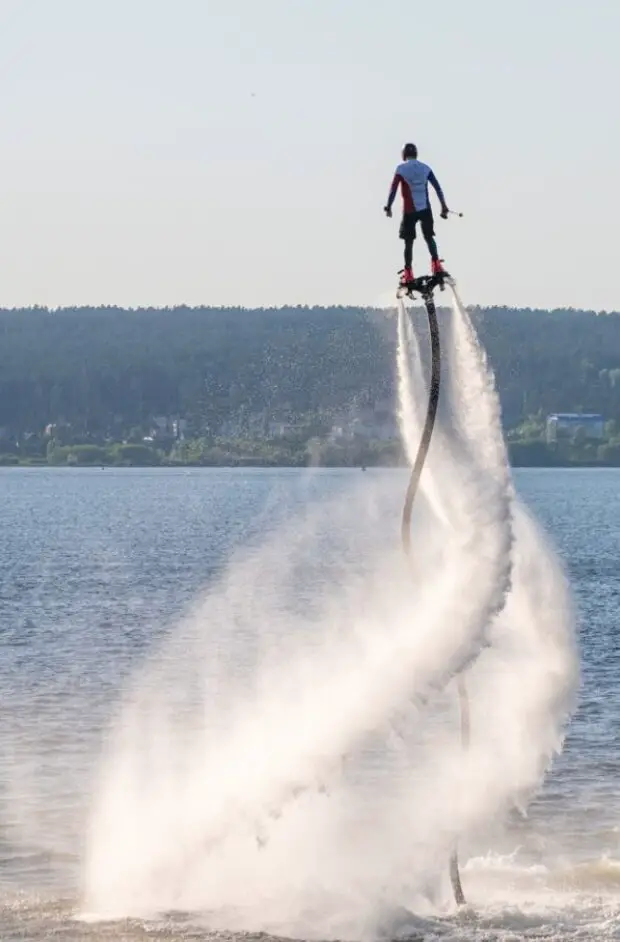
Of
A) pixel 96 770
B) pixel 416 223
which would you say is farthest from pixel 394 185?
pixel 96 770

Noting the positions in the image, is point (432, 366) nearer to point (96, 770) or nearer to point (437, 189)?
point (437, 189)

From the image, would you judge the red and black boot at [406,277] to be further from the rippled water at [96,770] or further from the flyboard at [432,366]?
the rippled water at [96,770]

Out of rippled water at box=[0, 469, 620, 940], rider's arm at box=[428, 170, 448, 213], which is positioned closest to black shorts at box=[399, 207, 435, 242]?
rider's arm at box=[428, 170, 448, 213]

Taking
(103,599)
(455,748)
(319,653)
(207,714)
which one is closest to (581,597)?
(103,599)

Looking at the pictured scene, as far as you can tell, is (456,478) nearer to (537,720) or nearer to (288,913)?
(537,720)

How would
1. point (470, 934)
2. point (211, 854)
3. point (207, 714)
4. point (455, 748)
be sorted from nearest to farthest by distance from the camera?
point (470, 934)
point (211, 854)
point (455, 748)
point (207, 714)

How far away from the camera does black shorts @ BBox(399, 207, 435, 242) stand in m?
26.3

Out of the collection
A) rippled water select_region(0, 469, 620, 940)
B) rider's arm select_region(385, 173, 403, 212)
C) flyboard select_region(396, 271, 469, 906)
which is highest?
rider's arm select_region(385, 173, 403, 212)

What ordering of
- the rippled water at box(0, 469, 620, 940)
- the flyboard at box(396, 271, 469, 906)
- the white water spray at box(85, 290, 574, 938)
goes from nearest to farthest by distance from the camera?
1. the flyboard at box(396, 271, 469, 906)
2. the white water spray at box(85, 290, 574, 938)
3. the rippled water at box(0, 469, 620, 940)

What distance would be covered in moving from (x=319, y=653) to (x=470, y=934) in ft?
19.9

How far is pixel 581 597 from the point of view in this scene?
94625mm

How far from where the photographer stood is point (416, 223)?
2639 centimetres

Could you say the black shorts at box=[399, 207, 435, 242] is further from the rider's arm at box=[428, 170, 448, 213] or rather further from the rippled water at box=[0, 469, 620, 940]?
the rippled water at box=[0, 469, 620, 940]

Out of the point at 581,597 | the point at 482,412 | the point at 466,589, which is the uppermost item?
the point at 482,412
